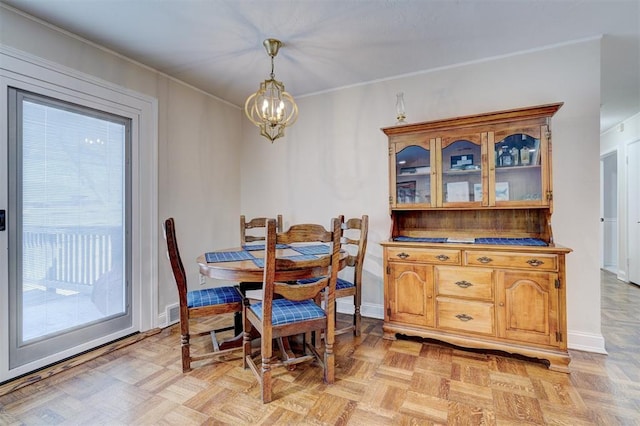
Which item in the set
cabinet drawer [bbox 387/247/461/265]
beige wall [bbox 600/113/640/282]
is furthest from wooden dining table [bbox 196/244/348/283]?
beige wall [bbox 600/113/640/282]

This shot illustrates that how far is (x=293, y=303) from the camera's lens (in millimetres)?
2076

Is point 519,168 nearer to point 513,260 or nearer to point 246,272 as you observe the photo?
point 513,260

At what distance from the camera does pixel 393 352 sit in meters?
2.43

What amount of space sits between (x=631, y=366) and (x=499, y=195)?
1.46 m

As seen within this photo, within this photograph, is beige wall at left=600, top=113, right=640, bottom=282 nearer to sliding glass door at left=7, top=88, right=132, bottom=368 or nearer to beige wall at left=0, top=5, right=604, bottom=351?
beige wall at left=0, top=5, right=604, bottom=351

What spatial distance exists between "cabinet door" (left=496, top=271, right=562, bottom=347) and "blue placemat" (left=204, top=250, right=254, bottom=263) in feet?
6.22

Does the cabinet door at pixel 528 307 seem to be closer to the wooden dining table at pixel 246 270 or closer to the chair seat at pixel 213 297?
the wooden dining table at pixel 246 270

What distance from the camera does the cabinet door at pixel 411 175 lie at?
8.95 feet

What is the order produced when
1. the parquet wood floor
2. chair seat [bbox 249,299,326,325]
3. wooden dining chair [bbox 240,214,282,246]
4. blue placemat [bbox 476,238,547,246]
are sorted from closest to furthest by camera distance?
the parquet wood floor < chair seat [bbox 249,299,326,325] < blue placemat [bbox 476,238,547,246] < wooden dining chair [bbox 240,214,282,246]

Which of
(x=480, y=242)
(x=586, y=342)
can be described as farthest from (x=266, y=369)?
(x=586, y=342)

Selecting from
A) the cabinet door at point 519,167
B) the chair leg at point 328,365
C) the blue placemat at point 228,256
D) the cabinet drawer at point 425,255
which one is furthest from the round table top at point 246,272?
the cabinet door at point 519,167

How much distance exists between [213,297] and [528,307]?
2277 millimetres

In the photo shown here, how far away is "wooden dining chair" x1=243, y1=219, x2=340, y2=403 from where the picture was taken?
1.75 meters

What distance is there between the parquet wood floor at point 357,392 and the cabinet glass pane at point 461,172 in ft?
4.12
